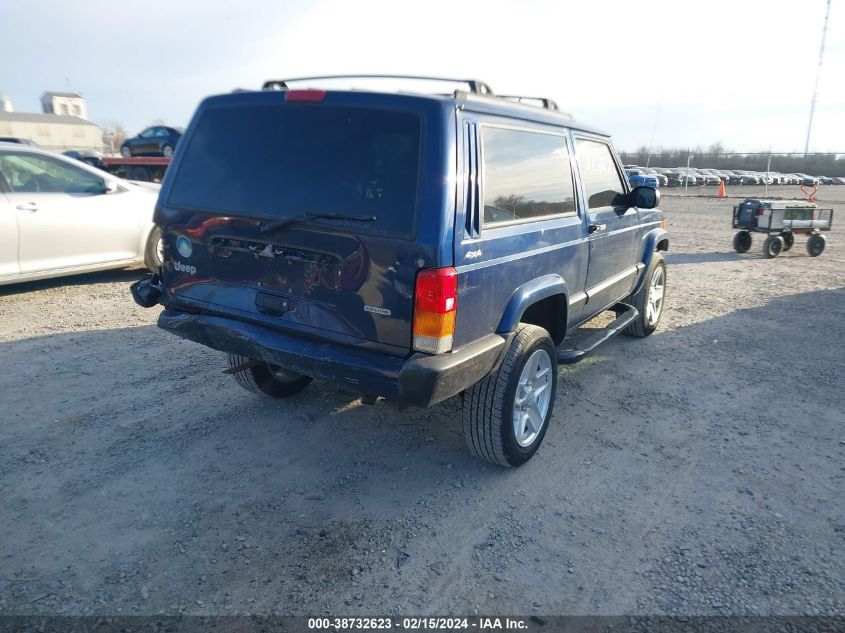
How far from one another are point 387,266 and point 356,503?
1343mm

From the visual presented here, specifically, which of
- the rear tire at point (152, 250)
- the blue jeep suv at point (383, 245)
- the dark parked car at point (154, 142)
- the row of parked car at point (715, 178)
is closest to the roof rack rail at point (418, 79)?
the blue jeep suv at point (383, 245)

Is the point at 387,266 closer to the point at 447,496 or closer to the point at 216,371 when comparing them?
the point at 447,496

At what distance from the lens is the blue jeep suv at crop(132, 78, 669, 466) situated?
272 cm

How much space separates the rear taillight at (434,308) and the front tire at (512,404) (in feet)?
2.01

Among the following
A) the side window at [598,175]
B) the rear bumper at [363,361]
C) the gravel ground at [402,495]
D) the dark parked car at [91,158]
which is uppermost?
the dark parked car at [91,158]

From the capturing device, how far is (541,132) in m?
3.67

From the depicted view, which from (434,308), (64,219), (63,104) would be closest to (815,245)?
(434,308)

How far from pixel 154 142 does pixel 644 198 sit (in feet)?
61.9

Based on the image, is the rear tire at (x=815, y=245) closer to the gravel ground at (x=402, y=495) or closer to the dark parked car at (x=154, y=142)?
the gravel ground at (x=402, y=495)

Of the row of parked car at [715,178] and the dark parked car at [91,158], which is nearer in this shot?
the dark parked car at [91,158]

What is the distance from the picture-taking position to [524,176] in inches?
135

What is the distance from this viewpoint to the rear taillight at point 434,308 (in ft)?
8.73

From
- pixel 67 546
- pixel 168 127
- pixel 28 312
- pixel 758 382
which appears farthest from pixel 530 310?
pixel 168 127

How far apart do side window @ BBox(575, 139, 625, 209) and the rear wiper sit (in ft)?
6.72
